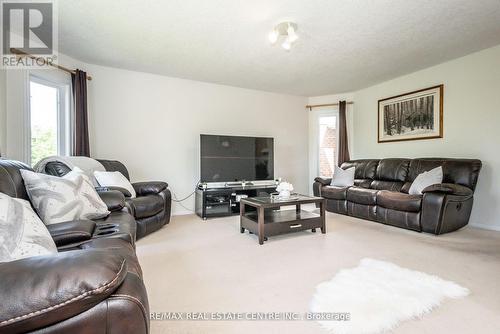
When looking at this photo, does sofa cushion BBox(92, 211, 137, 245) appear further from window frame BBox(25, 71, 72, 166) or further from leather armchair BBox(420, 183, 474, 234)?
leather armchair BBox(420, 183, 474, 234)

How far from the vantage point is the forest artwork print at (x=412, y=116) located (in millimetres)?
3955

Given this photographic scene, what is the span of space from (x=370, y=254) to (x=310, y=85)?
11.1ft

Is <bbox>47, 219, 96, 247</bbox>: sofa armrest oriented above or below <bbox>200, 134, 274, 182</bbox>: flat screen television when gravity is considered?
below

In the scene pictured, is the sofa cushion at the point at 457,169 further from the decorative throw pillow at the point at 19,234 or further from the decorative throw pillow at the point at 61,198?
the decorative throw pillow at the point at 19,234

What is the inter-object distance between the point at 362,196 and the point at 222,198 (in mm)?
2199

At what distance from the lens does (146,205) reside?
9.78 feet

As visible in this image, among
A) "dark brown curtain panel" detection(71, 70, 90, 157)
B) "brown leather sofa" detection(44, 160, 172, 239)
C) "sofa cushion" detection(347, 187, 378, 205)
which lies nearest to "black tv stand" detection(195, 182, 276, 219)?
"brown leather sofa" detection(44, 160, 172, 239)

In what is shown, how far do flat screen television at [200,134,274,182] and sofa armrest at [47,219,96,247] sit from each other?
108 inches

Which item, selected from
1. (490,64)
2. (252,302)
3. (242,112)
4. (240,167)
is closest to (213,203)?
(240,167)

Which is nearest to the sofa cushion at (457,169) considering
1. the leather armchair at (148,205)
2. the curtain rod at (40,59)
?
the leather armchair at (148,205)

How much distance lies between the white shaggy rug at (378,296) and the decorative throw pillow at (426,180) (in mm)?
1707

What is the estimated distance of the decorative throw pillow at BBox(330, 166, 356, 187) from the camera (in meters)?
4.41

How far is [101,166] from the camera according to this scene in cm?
329

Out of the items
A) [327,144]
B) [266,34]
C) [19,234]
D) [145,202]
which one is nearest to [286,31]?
[266,34]
